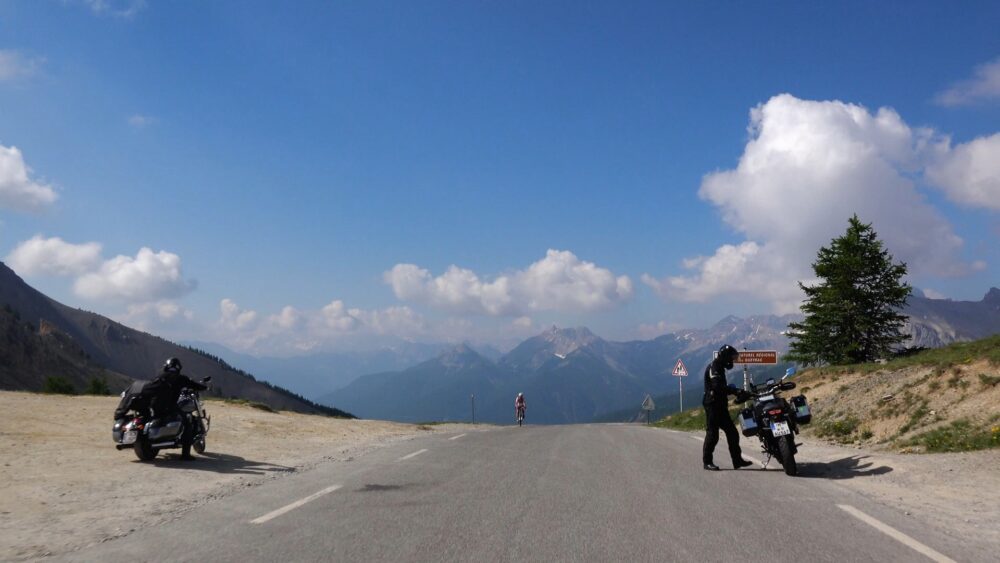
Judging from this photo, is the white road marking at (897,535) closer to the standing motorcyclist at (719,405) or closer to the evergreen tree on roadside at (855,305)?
the standing motorcyclist at (719,405)

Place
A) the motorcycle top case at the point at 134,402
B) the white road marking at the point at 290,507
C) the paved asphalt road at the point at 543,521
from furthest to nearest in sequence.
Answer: the motorcycle top case at the point at 134,402
the white road marking at the point at 290,507
the paved asphalt road at the point at 543,521

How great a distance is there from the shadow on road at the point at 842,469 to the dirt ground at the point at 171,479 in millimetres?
15

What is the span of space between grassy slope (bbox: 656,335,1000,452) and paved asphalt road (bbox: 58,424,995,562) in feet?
12.7

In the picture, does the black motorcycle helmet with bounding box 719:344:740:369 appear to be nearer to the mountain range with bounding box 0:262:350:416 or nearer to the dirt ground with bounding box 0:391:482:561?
the dirt ground with bounding box 0:391:482:561

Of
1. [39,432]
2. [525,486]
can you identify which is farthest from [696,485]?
[39,432]

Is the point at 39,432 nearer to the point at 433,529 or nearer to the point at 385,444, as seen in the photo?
the point at 385,444

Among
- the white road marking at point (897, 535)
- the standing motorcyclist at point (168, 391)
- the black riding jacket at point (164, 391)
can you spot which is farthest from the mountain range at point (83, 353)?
the white road marking at point (897, 535)

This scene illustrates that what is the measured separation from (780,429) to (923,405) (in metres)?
6.70

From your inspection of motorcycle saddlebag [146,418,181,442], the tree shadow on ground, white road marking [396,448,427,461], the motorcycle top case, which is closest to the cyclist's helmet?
the motorcycle top case

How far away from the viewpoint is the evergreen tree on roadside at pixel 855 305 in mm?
45031

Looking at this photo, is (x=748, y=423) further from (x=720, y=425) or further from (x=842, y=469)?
(x=842, y=469)

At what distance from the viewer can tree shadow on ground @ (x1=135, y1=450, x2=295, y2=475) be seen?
11430 mm

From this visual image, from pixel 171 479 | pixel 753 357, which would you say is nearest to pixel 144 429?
pixel 171 479

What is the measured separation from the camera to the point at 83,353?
387ft
